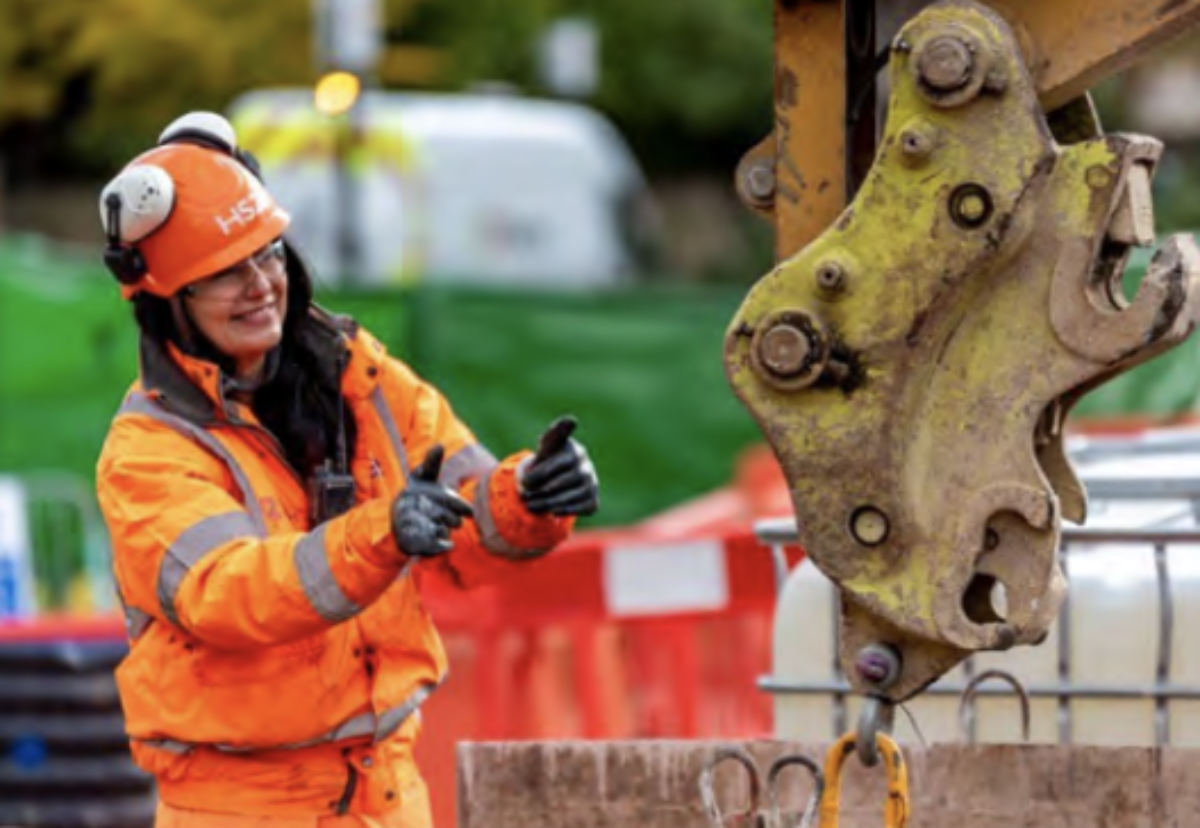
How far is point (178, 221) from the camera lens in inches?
197

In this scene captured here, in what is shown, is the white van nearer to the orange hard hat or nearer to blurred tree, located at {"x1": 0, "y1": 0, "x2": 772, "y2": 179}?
blurred tree, located at {"x1": 0, "y1": 0, "x2": 772, "y2": 179}

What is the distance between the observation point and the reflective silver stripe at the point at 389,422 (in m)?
5.19

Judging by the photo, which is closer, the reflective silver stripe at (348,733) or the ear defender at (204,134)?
the reflective silver stripe at (348,733)

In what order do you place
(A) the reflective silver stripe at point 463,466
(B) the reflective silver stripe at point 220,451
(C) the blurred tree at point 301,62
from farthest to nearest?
(C) the blurred tree at point 301,62 < (A) the reflective silver stripe at point 463,466 < (B) the reflective silver stripe at point 220,451

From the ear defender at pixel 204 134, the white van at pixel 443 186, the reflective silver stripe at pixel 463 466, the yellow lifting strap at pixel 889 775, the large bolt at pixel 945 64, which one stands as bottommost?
the yellow lifting strap at pixel 889 775

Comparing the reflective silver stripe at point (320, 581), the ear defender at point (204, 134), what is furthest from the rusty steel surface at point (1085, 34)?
the ear defender at point (204, 134)

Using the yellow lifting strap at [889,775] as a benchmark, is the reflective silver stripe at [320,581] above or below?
above

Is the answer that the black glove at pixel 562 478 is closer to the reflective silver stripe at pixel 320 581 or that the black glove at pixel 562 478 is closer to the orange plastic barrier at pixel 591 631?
the reflective silver stripe at pixel 320 581

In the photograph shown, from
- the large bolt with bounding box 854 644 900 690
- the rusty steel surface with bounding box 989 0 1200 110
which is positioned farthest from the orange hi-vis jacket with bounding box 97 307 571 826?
the rusty steel surface with bounding box 989 0 1200 110

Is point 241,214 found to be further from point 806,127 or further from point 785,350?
point 785,350

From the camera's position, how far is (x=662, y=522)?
11242mm

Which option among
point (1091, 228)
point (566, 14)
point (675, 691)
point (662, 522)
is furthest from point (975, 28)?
point (566, 14)

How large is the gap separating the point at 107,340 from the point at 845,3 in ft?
35.2

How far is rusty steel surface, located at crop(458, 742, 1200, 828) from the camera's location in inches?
175
